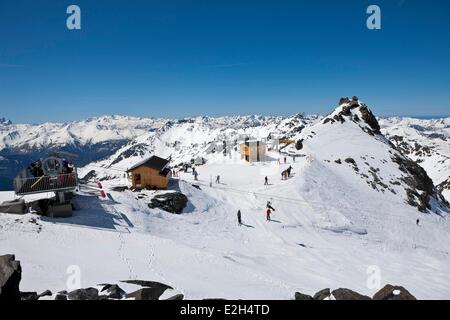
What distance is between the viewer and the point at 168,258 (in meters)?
22.8

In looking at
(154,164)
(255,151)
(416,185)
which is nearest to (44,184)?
(154,164)

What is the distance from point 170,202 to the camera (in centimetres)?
3631

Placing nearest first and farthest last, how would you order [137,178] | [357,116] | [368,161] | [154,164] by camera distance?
[137,178] → [154,164] → [368,161] → [357,116]

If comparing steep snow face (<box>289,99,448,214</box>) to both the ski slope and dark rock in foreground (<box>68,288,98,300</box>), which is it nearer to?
the ski slope

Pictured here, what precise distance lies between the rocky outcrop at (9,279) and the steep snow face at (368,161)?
167 ft

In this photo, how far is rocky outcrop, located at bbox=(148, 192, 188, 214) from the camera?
3541 centimetres

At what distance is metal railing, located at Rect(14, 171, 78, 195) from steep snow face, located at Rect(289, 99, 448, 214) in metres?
42.1

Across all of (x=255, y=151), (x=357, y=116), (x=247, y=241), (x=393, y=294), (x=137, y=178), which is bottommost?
(x=247, y=241)

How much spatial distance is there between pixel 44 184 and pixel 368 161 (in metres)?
55.5

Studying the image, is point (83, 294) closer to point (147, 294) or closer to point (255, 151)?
point (147, 294)

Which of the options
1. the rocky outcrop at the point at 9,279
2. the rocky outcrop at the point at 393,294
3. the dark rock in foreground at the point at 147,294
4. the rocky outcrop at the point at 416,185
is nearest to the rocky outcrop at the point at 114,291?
the dark rock in foreground at the point at 147,294

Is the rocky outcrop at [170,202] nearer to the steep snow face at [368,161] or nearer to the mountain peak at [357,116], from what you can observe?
the steep snow face at [368,161]
